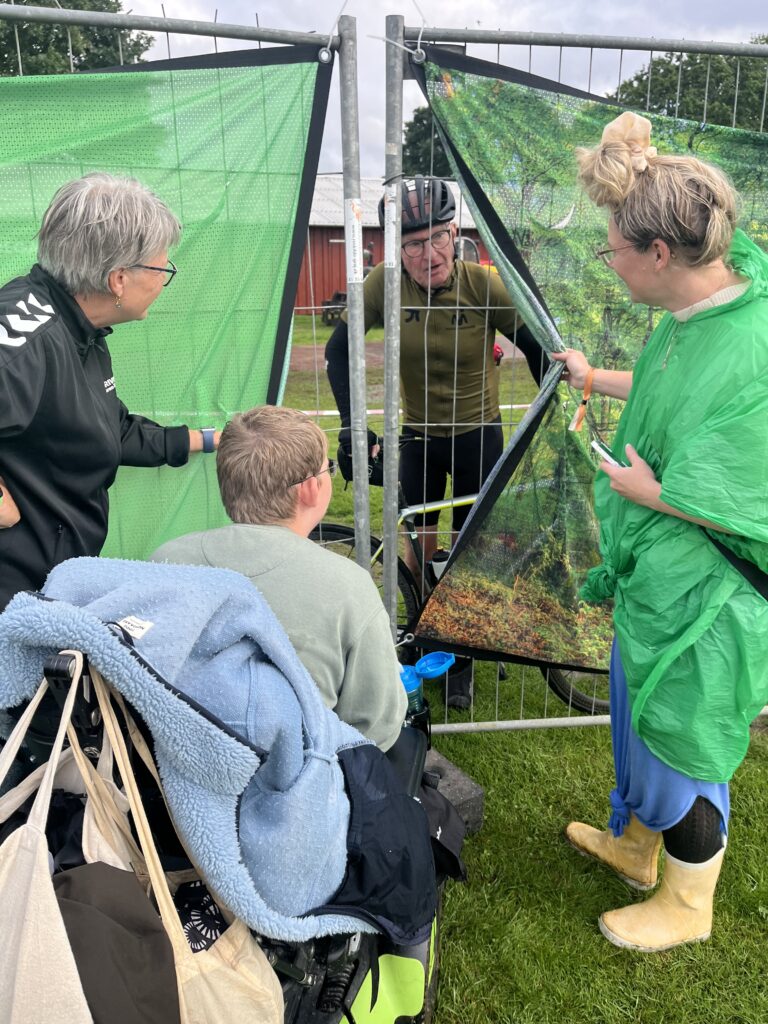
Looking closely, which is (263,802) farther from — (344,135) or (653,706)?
(344,135)

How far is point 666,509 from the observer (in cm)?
197

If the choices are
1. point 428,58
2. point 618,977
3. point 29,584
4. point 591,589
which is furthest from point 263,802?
point 428,58

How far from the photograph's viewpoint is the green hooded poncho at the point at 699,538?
183 centimetres

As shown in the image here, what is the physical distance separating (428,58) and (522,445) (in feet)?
4.22

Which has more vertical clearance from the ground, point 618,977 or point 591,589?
point 591,589

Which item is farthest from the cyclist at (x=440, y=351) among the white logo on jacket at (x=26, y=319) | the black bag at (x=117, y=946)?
the black bag at (x=117, y=946)

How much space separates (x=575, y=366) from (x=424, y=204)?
961 mm

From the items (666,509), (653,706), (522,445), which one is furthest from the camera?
(522,445)

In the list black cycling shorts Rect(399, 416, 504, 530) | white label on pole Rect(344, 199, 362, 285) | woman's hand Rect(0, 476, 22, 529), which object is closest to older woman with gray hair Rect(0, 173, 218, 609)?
woman's hand Rect(0, 476, 22, 529)

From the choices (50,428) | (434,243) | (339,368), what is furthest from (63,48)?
Result: (339,368)

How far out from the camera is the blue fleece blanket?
113 centimetres

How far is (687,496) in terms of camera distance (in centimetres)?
186

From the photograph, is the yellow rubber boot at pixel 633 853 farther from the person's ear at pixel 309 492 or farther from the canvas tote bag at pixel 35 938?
the canvas tote bag at pixel 35 938

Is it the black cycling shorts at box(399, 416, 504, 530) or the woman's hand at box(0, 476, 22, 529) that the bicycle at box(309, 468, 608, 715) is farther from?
the woman's hand at box(0, 476, 22, 529)
